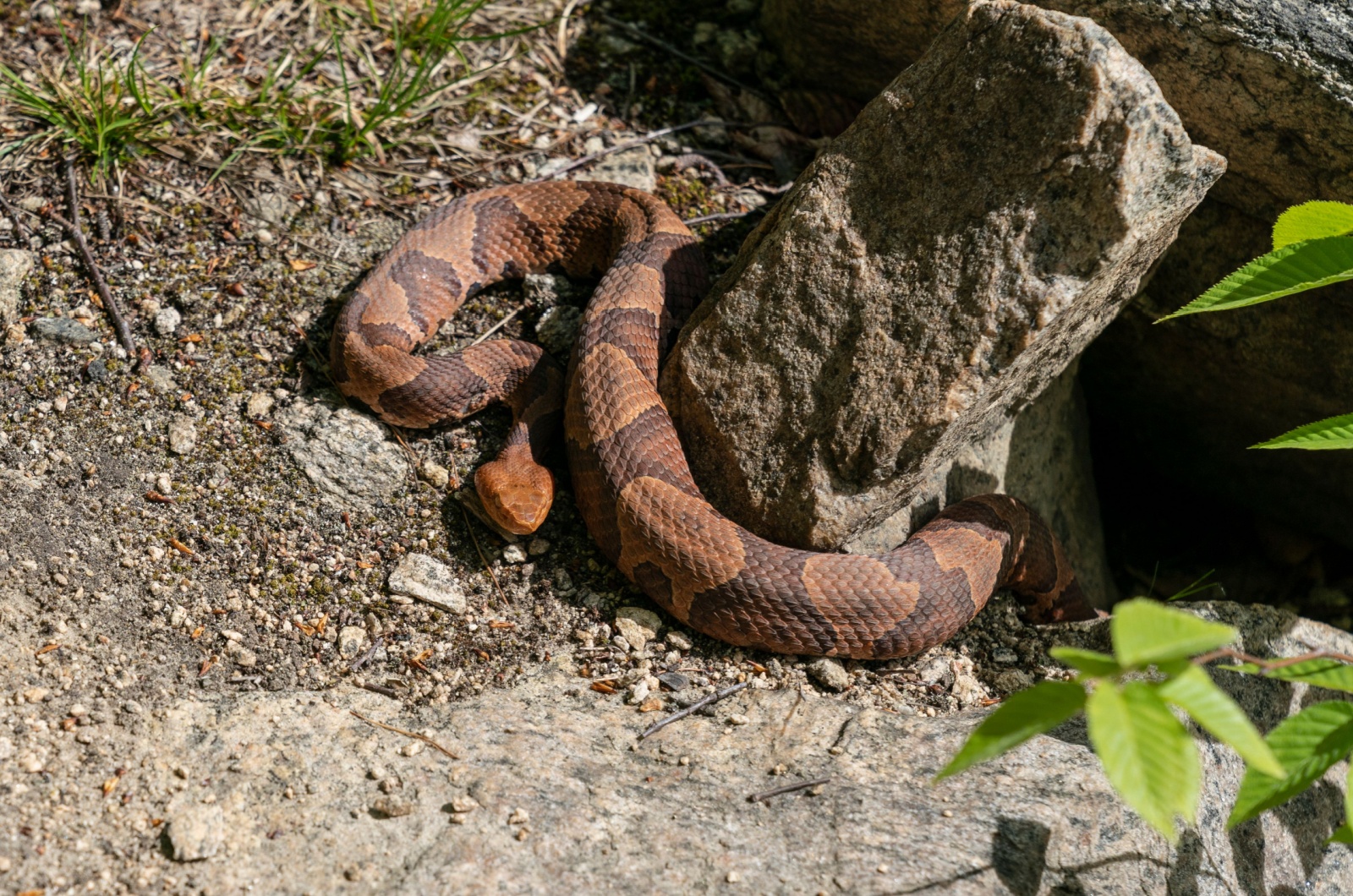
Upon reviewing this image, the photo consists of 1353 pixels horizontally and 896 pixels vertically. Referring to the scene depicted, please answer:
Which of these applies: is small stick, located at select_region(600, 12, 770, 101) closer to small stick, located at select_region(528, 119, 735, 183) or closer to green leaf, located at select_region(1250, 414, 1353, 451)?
small stick, located at select_region(528, 119, 735, 183)

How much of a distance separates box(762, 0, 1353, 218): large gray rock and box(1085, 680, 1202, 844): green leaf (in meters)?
2.31

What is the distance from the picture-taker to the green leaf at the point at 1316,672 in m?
1.77

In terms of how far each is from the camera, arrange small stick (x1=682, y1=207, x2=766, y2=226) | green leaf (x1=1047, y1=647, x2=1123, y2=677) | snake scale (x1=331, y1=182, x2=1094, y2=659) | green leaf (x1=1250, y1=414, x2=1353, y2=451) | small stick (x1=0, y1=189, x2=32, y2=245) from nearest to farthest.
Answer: green leaf (x1=1047, y1=647, x2=1123, y2=677), green leaf (x1=1250, y1=414, x2=1353, y2=451), snake scale (x1=331, y1=182, x2=1094, y2=659), small stick (x1=0, y1=189, x2=32, y2=245), small stick (x1=682, y1=207, x2=766, y2=226)

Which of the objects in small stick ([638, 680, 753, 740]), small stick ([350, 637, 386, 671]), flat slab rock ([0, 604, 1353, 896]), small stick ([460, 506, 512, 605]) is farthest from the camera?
small stick ([460, 506, 512, 605])

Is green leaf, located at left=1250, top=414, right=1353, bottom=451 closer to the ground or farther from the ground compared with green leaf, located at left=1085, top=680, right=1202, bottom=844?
farther from the ground

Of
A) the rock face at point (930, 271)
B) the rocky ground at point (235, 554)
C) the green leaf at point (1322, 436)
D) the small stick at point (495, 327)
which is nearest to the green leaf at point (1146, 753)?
the green leaf at point (1322, 436)

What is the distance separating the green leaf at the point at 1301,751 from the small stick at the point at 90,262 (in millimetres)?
3327

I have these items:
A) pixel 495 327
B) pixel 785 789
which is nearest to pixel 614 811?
pixel 785 789

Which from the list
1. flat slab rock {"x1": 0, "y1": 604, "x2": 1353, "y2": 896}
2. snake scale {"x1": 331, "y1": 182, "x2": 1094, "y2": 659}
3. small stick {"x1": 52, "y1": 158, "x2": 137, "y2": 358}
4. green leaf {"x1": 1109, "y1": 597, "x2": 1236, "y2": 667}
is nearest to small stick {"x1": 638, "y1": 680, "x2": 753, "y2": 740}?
flat slab rock {"x1": 0, "y1": 604, "x2": 1353, "y2": 896}

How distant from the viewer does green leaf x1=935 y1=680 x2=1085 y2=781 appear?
4.94 ft

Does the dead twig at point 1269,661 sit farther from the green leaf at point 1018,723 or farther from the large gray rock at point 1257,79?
the large gray rock at point 1257,79

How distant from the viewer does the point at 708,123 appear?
4.31 metres

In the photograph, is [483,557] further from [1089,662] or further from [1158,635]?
[1158,635]

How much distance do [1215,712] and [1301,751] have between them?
1.92ft
